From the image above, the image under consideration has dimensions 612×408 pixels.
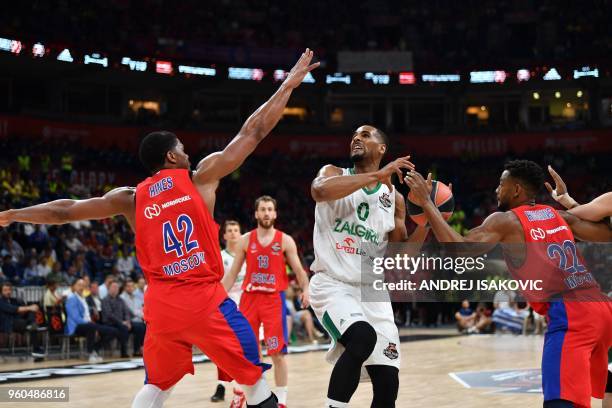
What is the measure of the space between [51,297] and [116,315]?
4.01ft

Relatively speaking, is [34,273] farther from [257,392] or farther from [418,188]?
[418,188]

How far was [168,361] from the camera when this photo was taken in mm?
4938

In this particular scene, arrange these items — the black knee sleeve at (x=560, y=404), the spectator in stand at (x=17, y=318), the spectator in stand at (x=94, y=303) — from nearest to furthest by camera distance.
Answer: the black knee sleeve at (x=560, y=404), the spectator in stand at (x=17, y=318), the spectator in stand at (x=94, y=303)

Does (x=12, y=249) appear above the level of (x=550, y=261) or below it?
above

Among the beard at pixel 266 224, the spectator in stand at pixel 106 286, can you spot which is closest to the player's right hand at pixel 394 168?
the beard at pixel 266 224

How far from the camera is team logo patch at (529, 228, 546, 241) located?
481 centimetres

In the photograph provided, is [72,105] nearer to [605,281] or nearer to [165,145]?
[605,281]

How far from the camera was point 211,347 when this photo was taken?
4844mm

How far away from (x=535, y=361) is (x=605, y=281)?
4326 mm

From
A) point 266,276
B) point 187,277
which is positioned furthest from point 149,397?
point 266,276

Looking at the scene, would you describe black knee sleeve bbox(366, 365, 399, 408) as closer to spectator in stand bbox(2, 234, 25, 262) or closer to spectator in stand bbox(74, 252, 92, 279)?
spectator in stand bbox(74, 252, 92, 279)

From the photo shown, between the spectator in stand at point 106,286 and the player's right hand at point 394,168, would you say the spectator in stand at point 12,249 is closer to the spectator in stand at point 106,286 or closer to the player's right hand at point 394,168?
the spectator in stand at point 106,286

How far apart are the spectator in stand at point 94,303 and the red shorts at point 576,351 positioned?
1227 centimetres

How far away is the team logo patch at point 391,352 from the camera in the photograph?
579cm
